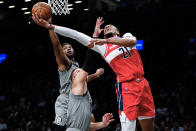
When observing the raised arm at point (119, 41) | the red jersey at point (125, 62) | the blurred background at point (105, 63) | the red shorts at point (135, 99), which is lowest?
the blurred background at point (105, 63)

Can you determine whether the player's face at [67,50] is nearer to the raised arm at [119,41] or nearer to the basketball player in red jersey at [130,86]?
the basketball player in red jersey at [130,86]

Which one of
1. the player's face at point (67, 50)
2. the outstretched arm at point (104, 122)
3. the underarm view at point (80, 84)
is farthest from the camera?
the player's face at point (67, 50)

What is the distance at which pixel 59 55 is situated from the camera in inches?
222

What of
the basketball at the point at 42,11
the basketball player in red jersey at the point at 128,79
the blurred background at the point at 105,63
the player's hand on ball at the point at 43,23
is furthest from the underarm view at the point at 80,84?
the blurred background at the point at 105,63

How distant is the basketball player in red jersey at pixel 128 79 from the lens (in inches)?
191

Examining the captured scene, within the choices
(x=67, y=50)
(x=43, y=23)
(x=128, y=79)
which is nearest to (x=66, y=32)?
(x=43, y=23)

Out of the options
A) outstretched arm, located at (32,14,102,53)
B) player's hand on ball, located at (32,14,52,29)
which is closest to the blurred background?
player's hand on ball, located at (32,14,52,29)

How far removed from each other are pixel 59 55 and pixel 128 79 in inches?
51.3

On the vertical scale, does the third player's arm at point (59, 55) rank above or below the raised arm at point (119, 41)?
below

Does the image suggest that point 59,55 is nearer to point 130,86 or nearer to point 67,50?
point 67,50

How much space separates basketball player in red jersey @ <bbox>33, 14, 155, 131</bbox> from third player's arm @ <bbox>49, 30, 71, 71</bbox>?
512 millimetres

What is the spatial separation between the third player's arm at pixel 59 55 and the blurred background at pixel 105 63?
4.37m

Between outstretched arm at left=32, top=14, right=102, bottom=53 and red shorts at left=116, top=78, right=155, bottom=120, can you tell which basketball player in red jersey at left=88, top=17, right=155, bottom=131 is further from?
outstretched arm at left=32, top=14, right=102, bottom=53

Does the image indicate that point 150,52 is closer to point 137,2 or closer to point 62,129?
point 137,2
